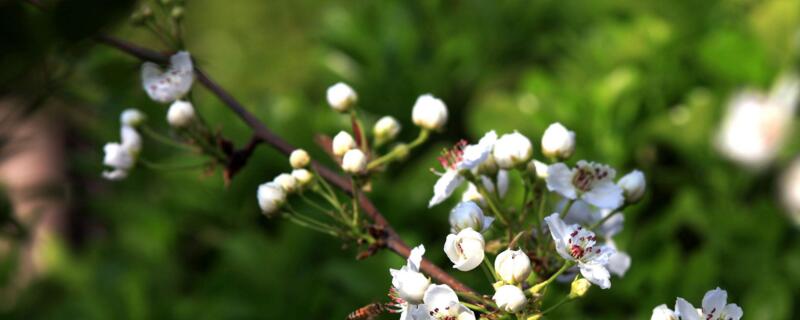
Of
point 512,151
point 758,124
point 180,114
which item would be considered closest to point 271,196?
point 180,114

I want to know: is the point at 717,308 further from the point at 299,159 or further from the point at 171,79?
the point at 171,79

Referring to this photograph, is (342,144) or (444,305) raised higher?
(342,144)

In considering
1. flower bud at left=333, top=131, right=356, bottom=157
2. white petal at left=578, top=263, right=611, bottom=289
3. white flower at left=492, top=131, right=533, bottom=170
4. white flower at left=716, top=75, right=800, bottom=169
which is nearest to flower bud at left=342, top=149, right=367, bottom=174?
flower bud at left=333, top=131, right=356, bottom=157

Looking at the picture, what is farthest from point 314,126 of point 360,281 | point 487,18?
point 487,18

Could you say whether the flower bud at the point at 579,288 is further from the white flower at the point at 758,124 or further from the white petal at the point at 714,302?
the white flower at the point at 758,124

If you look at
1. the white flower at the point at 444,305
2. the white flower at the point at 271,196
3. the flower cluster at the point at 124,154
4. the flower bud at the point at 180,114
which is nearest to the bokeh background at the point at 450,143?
the flower cluster at the point at 124,154

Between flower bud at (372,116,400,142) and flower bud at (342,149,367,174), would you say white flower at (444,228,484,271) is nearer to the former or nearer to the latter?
flower bud at (342,149,367,174)
